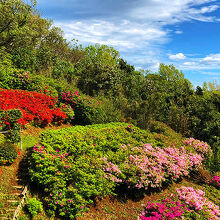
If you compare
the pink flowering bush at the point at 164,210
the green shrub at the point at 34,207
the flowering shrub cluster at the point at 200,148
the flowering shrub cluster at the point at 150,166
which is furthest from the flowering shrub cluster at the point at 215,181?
the green shrub at the point at 34,207

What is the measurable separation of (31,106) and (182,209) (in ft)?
26.1

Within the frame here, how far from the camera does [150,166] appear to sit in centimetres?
723

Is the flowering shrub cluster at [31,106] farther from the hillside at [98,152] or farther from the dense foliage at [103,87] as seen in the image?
the dense foliage at [103,87]

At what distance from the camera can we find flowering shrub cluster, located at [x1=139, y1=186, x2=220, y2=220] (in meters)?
5.56

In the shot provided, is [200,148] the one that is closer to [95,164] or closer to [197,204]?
[197,204]

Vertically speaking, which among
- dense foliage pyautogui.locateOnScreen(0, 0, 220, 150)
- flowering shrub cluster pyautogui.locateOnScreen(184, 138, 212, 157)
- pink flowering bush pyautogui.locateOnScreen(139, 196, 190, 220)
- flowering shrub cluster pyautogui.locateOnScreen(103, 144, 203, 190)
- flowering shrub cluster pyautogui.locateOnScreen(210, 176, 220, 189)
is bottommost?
pink flowering bush pyautogui.locateOnScreen(139, 196, 190, 220)

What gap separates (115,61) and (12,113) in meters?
32.5

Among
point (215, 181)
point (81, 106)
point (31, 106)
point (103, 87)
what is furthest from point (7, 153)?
point (103, 87)

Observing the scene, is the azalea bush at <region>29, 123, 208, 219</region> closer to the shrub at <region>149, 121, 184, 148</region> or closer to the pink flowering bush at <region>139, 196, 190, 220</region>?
the shrub at <region>149, 121, 184, 148</region>

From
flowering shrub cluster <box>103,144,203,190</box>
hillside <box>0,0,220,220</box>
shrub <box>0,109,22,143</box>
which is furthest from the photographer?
shrub <box>0,109,22,143</box>

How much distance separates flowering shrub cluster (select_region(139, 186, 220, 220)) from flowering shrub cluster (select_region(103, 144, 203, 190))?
2.36 ft

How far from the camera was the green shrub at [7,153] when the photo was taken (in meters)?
6.04

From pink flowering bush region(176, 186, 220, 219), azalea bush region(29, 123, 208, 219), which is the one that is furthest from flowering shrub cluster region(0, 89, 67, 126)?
pink flowering bush region(176, 186, 220, 219)

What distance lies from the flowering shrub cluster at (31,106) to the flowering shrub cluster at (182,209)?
243 inches
